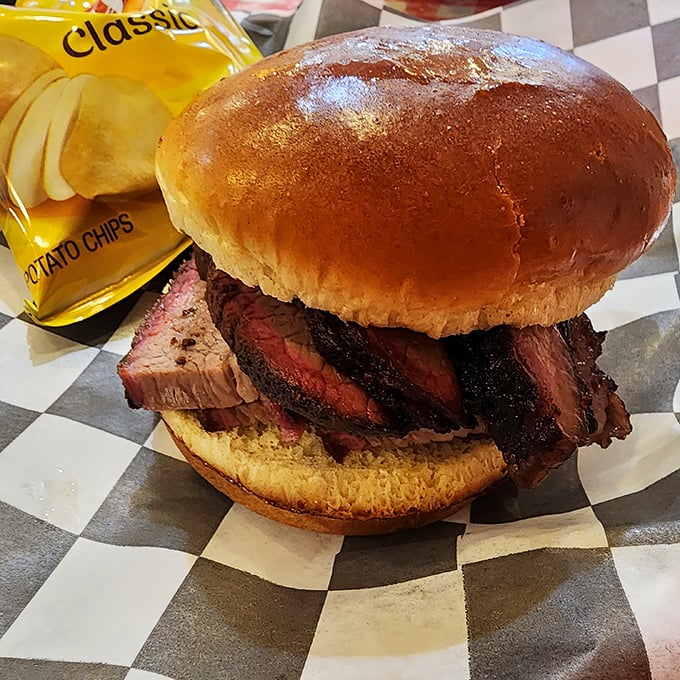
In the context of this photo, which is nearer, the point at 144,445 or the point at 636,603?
the point at 636,603

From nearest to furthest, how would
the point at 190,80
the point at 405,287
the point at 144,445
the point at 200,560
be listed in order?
the point at 405,287, the point at 200,560, the point at 144,445, the point at 190,80

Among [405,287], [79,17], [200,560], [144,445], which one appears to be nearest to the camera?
[405,287]

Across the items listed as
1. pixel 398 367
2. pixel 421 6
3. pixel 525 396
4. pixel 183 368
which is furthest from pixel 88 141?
pixel 421 6

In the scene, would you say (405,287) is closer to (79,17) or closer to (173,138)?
(173,138)

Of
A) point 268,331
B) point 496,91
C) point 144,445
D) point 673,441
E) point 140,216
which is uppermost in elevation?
point 496,91

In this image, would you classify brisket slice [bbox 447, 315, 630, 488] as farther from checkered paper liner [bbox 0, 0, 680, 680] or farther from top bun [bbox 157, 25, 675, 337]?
checkered paper liner [bbox 0, 0, 680, 680]

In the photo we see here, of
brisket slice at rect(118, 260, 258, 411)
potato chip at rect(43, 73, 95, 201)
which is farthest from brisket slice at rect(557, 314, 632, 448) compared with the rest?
potato chip at rect(43, 73, 95, 201)

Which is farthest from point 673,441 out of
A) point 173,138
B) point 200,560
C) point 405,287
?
point 173,138

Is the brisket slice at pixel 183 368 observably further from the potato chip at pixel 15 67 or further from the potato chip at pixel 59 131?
the potato chip at pixel 15 67
